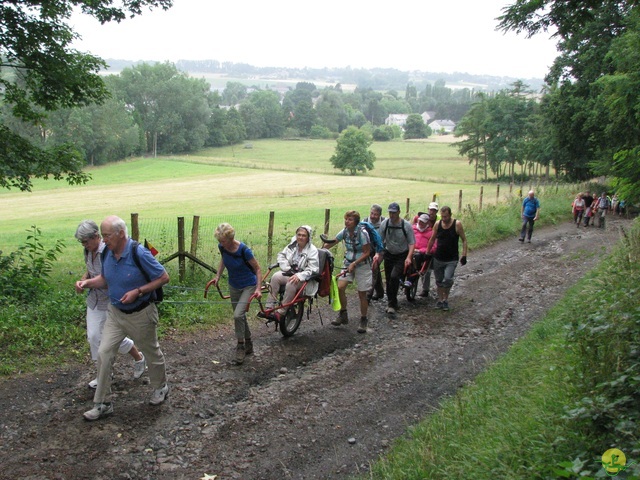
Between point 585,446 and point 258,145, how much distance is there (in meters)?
124

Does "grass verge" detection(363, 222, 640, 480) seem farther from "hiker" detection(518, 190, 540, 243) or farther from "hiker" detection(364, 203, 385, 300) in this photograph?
"hiker" detection(518, 190, 540, 243)

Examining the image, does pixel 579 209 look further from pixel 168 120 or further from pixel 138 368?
pixel 168 120

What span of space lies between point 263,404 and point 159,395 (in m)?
1.09

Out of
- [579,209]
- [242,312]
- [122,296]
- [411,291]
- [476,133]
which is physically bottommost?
[579,209]

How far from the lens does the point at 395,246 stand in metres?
10.1

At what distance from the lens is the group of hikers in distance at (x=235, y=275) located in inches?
225

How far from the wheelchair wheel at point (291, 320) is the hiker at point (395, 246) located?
6.51ft

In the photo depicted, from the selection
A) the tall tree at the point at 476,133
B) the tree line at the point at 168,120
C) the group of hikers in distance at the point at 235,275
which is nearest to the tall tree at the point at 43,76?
the group of hikers in distance at the point at 235,275

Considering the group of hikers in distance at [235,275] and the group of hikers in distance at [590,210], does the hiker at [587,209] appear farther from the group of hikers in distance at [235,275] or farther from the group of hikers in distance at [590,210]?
the group of hikers in distance at [235,275]

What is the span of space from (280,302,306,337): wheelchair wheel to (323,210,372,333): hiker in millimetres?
793

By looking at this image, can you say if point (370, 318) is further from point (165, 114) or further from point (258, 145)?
point (258, 145)

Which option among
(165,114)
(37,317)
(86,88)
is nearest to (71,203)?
(86,88)

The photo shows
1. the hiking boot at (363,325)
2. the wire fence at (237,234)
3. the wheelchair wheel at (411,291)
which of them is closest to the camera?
the hiking boot at (363,325)

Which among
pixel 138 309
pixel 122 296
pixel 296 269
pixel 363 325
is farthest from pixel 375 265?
pixel 122 296
